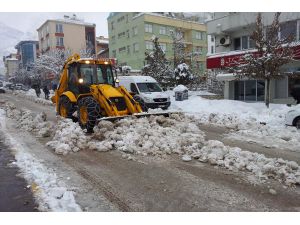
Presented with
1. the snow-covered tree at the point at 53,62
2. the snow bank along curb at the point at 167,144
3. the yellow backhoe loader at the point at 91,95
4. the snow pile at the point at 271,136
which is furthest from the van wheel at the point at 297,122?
the snow-covered tree at the point at 53,62

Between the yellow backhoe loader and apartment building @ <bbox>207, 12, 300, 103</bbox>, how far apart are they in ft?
30.6

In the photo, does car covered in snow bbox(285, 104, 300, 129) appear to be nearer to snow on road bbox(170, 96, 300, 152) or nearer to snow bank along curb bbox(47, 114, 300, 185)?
snow on road bbox(170, 96, 300, 152)

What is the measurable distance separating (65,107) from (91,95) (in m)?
1.76

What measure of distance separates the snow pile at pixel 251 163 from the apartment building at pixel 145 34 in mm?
33645

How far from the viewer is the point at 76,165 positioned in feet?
21.0

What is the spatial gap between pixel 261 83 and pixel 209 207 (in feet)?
54.0

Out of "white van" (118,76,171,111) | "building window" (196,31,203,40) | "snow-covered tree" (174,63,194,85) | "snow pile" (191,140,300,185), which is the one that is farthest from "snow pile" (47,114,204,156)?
"building window" (196,31,203,40)

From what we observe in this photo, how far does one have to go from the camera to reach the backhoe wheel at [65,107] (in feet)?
36.3

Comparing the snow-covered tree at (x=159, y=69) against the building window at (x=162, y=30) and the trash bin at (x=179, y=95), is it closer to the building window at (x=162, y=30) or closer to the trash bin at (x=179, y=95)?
the trash bin at (x=179, y=95)

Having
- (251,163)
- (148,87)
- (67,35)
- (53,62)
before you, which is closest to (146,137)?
(251,163)

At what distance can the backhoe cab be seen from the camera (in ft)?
31.1

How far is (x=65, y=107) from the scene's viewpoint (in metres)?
11.5

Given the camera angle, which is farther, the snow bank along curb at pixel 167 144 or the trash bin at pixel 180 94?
the trash bin at pixel 180 94
